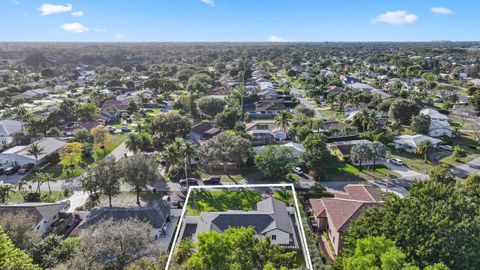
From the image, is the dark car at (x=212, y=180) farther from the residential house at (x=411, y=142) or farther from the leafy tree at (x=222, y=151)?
the residential house at (x=411, y=142)

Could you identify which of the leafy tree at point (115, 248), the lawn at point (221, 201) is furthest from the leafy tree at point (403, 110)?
the leafy tree at point (115, 248)

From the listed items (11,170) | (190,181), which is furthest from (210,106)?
(11,170)

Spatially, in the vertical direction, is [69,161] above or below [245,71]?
below

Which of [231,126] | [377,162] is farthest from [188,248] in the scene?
[231,126]

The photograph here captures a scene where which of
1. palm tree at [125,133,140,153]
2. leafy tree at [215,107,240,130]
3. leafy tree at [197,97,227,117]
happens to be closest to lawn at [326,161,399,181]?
leafy tree at [215,107,240,130]

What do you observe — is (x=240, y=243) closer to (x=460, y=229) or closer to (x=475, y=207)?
(x=460, y=229)
